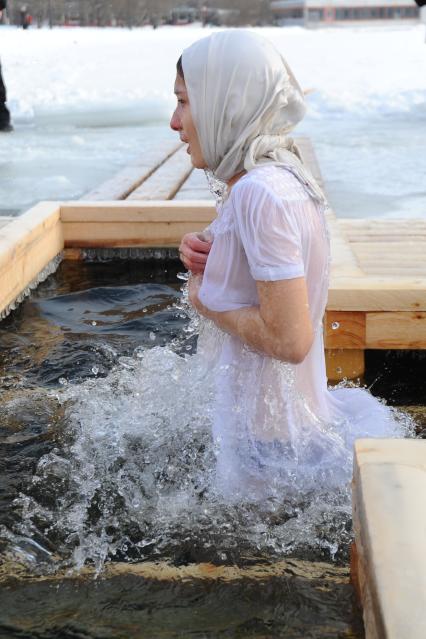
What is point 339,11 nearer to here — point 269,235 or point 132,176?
point 132,176

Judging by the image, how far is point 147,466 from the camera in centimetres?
296

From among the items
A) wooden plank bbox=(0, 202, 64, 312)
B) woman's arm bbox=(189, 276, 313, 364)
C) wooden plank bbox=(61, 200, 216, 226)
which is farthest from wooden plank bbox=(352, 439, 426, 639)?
wooden plank bbox=(61, 200, 216, 226)

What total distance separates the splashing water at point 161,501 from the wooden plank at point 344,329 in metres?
0.97

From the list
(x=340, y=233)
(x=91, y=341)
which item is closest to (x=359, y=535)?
(x=91, y=341)

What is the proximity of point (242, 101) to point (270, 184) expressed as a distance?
22 centimetres

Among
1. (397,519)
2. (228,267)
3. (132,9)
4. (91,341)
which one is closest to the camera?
(397,519)

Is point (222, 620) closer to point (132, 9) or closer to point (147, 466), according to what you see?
point (147, 466)

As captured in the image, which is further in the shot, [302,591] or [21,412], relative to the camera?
[21,412]

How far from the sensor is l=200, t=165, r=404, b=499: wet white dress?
7.54ft

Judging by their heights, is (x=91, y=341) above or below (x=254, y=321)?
below

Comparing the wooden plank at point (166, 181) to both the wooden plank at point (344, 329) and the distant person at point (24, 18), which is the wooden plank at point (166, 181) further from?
the distant person at point (24, 18)

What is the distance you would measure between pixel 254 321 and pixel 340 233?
2.98 metres

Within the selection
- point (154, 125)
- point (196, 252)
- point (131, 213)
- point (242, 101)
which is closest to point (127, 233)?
point (131, 213)

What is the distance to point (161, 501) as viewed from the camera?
276 centimetres
